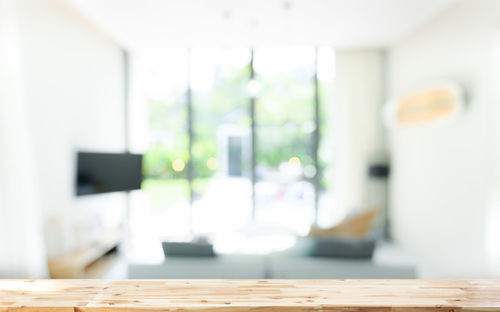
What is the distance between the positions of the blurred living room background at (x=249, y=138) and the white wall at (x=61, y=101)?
22 millimetres

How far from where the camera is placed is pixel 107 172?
4.36 m

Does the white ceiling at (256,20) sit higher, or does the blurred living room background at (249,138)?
the white ceiling at (256,20)

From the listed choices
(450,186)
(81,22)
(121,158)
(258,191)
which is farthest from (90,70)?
(450,186)

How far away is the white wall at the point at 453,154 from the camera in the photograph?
3.22m

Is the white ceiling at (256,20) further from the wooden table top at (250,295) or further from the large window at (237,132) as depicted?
the wooden table top at (250,295)

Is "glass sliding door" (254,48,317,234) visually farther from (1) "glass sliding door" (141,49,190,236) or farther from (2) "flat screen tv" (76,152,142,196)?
(2) "flat screen tv" (76,152,142,196)

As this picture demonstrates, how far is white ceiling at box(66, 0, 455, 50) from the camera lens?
12.7 ft

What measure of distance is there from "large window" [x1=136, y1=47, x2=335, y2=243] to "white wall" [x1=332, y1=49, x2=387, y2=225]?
7.4 inches

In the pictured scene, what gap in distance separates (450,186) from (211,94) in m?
3.83

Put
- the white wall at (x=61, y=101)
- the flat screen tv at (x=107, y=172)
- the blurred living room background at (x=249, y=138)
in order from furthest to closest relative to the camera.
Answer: the flat screen tv at (x=107, y=172) < the white wall at (x=61, y=101) < the blurred living room background at (x=249, y=138)

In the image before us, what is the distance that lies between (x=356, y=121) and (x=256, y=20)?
2525 mm

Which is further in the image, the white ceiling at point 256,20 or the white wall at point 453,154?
A: the white ceiling at point 256,20

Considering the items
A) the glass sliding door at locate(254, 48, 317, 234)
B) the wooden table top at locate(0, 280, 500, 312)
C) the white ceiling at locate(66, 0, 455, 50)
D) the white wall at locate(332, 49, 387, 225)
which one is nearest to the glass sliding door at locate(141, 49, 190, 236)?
the white ceiling at locate(66, 0, 455, 50)

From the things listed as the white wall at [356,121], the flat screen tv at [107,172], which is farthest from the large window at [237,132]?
the flat screen tv at [107,172]
